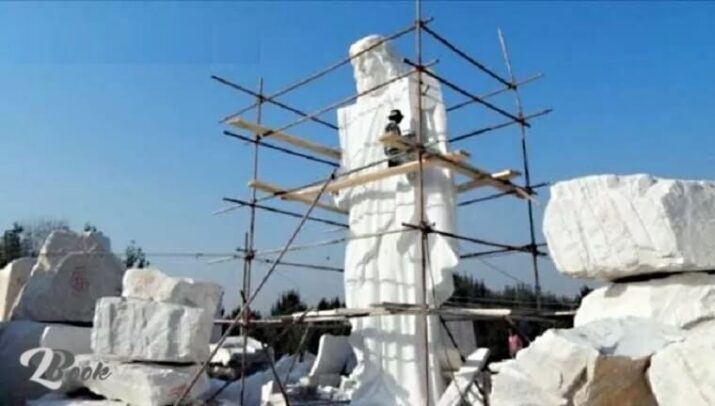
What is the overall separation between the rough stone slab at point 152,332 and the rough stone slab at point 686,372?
502 cm

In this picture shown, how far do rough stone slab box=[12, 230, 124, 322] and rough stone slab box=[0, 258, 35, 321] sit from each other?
0.77 meters

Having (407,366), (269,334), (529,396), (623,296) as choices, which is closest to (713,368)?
(529,396)

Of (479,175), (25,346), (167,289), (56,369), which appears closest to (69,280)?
(25,346)

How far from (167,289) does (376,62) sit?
3402 mm

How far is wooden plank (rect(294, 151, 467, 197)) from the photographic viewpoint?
6016 mm

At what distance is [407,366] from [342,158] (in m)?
2.54

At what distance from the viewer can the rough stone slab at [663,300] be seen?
2.58 meters

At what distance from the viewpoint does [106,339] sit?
6.56m

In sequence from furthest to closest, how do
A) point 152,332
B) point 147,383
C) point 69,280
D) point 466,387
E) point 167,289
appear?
point 69,280 → point 167,289 → point 152,332 → point 147,383 → point 466,387

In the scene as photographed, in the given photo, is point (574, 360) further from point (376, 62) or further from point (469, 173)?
point (376, 62)

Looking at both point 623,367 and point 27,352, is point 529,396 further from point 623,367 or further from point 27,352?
point 27,352

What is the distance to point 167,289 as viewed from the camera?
6.75 meters

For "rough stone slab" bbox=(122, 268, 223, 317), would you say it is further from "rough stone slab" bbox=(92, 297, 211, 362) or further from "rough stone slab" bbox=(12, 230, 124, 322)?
"rough stone slab" bbox=(12, 230, 124, 322)

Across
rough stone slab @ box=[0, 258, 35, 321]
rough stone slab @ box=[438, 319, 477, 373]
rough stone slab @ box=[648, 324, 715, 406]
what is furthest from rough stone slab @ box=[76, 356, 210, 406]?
rough stone slab @ box=[648, 324, 715, 406]
